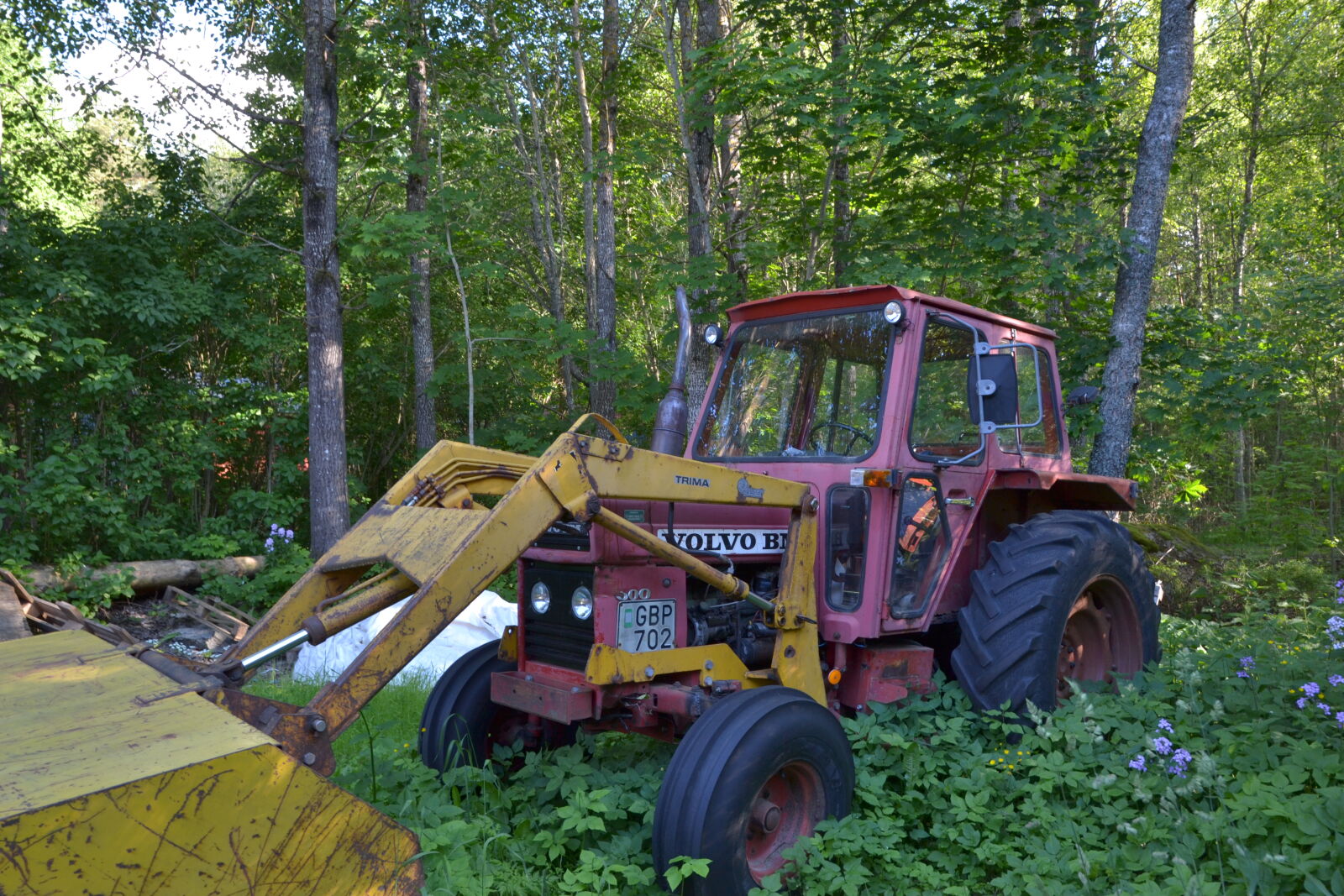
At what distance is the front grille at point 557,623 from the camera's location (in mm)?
3598

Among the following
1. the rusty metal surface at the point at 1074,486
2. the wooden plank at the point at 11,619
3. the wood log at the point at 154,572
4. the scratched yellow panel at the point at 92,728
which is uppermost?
the rusty metal surface at the point at 1074,486

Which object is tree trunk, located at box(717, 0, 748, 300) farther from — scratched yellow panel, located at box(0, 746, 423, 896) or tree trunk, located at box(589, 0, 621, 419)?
scratched yellow panel, located at box(0, 746, 423, 896)

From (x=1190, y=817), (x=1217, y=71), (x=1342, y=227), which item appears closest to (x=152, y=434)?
(x=1190, y=817)

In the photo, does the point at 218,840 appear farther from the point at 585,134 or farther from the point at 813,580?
the point at 585,134

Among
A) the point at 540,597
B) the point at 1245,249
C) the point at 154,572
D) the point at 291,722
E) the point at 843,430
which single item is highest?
the point at 1245,249

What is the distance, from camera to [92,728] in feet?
7.37

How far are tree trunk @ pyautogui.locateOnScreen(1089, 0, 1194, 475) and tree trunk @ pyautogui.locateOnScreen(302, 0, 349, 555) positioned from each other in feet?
25.5

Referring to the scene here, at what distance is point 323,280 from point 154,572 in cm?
378

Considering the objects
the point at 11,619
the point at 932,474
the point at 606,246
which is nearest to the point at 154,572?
the point at 606,246

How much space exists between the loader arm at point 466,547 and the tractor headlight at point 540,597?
45 cm

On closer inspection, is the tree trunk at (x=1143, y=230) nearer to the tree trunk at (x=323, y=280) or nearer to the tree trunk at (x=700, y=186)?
the tree trunk at (x=700, y=186)

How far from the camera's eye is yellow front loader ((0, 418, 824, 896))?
1.97 metres

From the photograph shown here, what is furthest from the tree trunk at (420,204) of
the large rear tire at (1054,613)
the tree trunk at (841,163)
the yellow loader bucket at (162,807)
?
the yellow loader bucket at (162,807)

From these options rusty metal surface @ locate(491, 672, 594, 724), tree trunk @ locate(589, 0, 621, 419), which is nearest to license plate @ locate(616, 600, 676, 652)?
rusty metal surface @ locate(491, 672, 594, 724)
